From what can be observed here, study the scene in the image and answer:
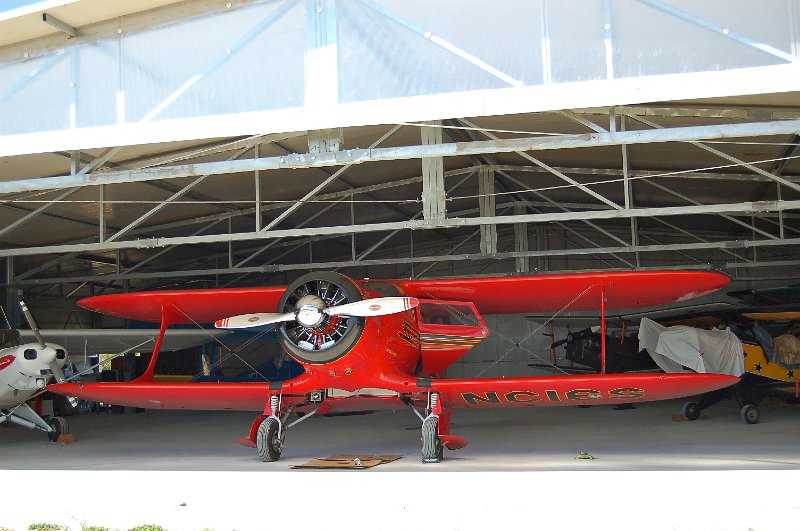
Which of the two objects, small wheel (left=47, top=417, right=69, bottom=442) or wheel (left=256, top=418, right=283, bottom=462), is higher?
wheel (left=256, top=418, right=283, bottom=462)

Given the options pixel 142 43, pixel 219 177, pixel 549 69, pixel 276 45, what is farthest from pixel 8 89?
pixel 549 69

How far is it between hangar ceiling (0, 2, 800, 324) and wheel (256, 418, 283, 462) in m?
2.83

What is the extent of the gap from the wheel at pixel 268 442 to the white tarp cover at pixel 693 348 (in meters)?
7.07

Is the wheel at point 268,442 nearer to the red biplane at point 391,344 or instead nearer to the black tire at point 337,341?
the red biplane at point 391,344

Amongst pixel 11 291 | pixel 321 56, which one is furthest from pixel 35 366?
pixel 321 56

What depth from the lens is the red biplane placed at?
8258 millimetres

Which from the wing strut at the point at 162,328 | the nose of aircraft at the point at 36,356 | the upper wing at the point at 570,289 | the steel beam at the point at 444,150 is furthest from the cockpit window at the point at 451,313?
the nose of aircraft at the point at 36,356

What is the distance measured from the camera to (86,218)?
14789 millimetres

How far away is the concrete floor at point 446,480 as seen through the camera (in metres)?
5.07

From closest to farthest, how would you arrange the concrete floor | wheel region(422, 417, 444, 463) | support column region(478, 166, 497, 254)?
the concrete floor
wheel region(422, 417, 444, 463)
support column region(478, 166, 497, 254)

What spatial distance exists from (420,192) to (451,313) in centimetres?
806

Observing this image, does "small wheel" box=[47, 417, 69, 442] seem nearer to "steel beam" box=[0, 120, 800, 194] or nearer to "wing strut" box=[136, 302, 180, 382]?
"wing strut" box=[136, 302, 180, 382]

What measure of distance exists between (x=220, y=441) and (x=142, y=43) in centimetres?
614

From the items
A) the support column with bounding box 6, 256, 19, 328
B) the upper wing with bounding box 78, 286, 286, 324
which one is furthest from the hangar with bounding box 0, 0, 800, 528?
the support column with bounding box 6, 256, 19, 328
